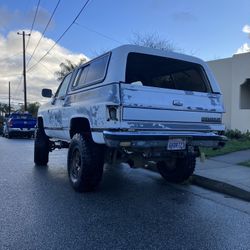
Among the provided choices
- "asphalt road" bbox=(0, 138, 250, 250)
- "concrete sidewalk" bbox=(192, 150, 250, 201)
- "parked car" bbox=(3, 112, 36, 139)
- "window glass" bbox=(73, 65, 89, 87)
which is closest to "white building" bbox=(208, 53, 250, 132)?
"concrete sidewalk" bbox=(192, 150, 250, 201)

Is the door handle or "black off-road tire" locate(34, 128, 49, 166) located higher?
the door handle

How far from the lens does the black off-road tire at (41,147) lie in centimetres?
1042

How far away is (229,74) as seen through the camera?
19125mm

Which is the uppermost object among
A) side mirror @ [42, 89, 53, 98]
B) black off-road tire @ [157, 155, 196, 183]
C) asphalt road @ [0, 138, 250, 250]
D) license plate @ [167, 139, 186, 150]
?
side mirror @ [42, 89, 53, 98]

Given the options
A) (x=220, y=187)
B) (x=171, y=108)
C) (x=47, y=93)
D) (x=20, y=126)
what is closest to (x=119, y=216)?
(x=171, y=108)

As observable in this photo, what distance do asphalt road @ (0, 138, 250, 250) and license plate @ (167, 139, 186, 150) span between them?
33.6 inches

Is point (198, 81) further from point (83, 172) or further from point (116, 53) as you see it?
point (83, 172)

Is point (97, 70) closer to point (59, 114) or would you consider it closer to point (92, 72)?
point (92, 72)

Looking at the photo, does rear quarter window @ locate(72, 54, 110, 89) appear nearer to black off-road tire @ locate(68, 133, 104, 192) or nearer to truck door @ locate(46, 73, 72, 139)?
truck door @ locate(46, 73, 72, 139)

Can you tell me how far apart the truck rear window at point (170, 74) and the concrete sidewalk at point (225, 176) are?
1748mm

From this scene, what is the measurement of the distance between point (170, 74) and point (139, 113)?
170cm

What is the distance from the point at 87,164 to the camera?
6.75 metres

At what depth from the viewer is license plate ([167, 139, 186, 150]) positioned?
21.1ft

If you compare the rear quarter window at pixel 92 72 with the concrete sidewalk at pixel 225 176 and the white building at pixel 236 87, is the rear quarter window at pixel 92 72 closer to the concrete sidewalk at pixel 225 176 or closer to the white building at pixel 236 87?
the concrete sidewalk at pixel 225 176
